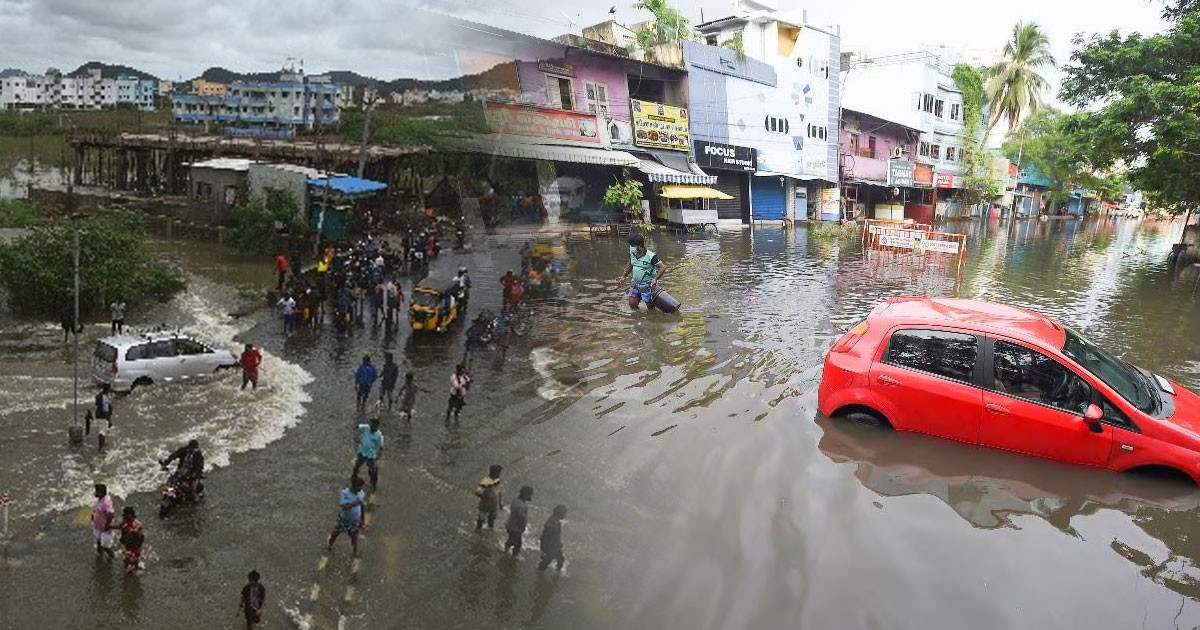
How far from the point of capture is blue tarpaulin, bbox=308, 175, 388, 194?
26.4 metres

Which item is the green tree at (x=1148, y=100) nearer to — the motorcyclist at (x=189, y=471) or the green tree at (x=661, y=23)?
the green tree at (x=661, y=23)

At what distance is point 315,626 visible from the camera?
561 centimetres

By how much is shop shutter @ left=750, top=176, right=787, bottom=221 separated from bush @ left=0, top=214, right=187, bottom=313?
34.0 metres

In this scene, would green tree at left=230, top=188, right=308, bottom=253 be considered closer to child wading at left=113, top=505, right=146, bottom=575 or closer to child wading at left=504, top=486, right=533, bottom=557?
child wading at left=113, top=505, right=146, bottom=575

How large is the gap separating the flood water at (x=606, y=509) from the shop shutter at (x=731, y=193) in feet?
97.6

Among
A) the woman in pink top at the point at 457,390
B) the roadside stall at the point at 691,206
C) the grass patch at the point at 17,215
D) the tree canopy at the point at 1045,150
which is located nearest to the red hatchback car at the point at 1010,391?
the woman in pink top at the point at 457,390

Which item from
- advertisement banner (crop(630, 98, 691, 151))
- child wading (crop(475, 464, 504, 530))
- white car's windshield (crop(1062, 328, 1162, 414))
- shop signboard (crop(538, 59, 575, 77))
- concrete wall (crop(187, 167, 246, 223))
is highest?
shop signboard (crop(538, 59, 575, 77))

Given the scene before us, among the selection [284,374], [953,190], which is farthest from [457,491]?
[953,190]

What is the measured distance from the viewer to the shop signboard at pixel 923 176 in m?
60.7

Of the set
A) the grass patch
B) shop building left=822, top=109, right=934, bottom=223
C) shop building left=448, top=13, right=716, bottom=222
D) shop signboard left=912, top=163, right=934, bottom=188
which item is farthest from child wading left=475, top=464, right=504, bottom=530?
shop signboard left=912, top=163, right=934, bottom=188

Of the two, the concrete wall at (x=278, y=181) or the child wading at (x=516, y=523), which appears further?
the concrete wall at (x=278, y=181)

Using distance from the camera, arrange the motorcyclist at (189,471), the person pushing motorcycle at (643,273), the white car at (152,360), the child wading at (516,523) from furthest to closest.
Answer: the person pushing motorcycle at (643,273)
the white car at (152,360)
the motorcyclist at (189,471)
the child wading at (516,523)

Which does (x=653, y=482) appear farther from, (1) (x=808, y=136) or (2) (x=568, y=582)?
(1) (x=808, y=136)

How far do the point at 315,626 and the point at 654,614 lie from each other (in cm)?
250
